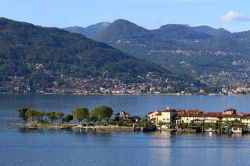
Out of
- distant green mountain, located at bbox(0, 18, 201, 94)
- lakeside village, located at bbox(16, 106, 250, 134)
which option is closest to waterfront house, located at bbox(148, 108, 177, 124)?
lakeside village, located at bbox(16, 106, 250, 134)

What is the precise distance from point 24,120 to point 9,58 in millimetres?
109406

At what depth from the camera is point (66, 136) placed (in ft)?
171

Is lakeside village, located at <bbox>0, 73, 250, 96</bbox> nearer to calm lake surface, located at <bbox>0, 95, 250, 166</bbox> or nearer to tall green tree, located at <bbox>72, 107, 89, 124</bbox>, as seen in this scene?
tall green tree, located at <bbox>72, 107, 89, 124</bbox>

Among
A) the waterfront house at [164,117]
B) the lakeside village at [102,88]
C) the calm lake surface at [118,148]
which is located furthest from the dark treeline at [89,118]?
the lakeside village at [102,88]

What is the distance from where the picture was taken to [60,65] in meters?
176

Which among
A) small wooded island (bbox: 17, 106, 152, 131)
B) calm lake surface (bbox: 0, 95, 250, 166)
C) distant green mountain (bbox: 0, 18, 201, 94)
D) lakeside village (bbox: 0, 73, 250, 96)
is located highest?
distant green mountain (bbox: 0, 18, 201, 94)

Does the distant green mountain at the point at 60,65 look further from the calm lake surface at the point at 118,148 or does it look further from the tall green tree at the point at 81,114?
the calm lake surface at the point at 118,148

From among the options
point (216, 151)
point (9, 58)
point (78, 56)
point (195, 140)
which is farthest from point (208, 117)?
point (78, 56)

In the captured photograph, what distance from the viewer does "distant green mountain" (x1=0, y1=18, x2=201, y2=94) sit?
6398 inches

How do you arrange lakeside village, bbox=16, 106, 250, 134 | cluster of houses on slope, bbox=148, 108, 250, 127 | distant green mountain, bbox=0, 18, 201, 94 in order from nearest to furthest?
lakeside village, bbox=16, 106, 250, 134 < cluster of houses on slope, bbox=148, 108, 250, 127 < distant green mountain, bbox=0, 18, 201, 94

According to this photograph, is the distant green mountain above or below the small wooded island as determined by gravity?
above

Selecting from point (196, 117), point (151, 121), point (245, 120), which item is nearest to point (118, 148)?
point (196, 117)

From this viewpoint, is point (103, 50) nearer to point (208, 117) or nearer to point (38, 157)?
point (208, 117)

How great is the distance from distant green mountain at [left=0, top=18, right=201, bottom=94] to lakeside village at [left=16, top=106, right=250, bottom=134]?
92595mm
